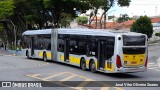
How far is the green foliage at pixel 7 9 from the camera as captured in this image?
214ft

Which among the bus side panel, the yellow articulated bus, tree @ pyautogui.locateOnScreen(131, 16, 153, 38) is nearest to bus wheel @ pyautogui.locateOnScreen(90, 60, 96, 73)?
the yellow articulated bus

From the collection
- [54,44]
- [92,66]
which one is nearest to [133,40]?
[92,66]

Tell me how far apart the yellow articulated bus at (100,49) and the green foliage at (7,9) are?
34202 mm

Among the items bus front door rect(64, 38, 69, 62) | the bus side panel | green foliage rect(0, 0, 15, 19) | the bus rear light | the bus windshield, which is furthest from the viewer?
green foliage rect(0, 0, 15, 19)

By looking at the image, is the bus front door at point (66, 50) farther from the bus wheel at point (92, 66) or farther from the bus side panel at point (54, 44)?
the bus wheel at point (92, 66)

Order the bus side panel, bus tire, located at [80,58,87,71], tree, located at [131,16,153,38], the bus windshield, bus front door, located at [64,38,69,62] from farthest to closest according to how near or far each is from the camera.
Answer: tree, located at [131,16,153,38] → the bus side panel → bus front door, located at [64,38,69,62] → bus tire, located at [80,58,87,71] → the bus windshield

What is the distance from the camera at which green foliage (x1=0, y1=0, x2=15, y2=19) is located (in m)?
65.1

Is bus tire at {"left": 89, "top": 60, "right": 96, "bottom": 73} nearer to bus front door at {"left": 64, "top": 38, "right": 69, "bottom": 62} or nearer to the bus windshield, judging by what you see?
the bus windshield

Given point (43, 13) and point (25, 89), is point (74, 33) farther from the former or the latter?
point (43, 13)

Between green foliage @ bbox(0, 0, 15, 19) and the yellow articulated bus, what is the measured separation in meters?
34.2

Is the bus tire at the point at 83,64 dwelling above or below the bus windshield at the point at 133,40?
below

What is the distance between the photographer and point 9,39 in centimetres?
8406

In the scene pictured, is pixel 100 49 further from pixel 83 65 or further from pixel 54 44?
pixel 54 44

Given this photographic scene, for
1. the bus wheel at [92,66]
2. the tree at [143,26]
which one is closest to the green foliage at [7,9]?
the tree at [143,26]
